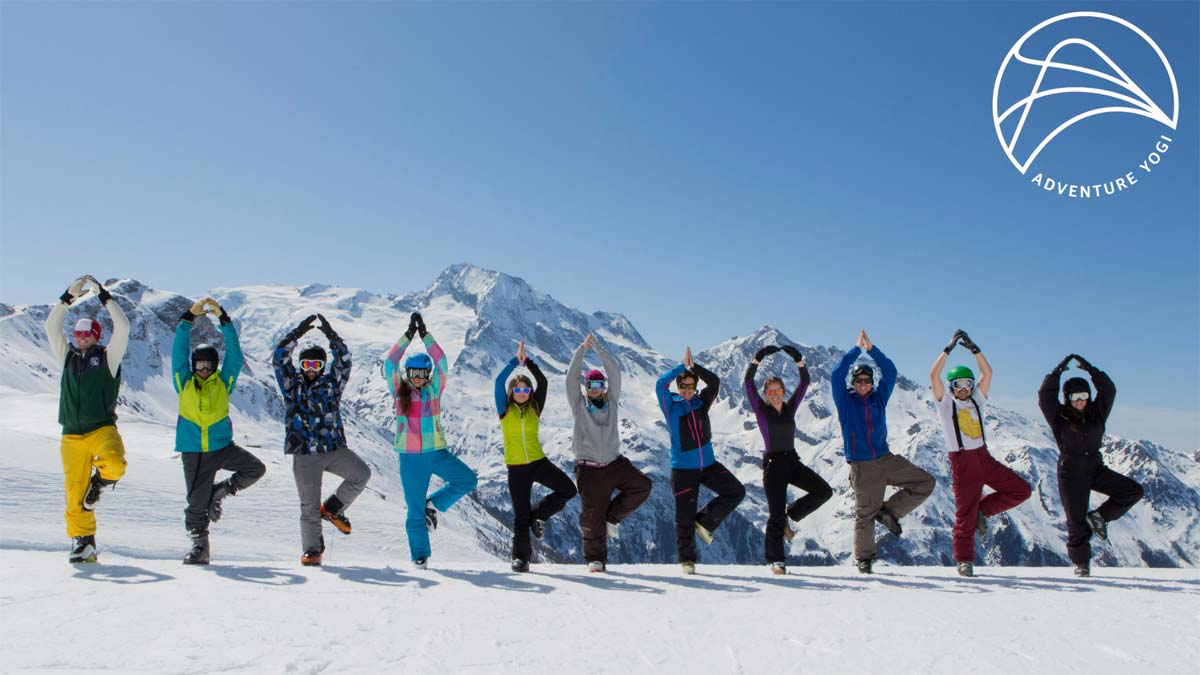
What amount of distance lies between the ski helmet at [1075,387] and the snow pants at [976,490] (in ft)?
5.88

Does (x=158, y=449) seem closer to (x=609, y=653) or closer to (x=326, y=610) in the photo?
(x=326, y=610)

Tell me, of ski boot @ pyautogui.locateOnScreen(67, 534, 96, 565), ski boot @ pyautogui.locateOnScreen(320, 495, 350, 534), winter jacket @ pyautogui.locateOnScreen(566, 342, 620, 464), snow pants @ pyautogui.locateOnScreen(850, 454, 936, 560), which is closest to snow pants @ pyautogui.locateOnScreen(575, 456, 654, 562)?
winter jacket @ pyautogui.locateOnScreen(566, 342, 620, 464)

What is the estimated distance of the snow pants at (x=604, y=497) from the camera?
12.0 m

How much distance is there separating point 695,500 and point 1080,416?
6.80 meters

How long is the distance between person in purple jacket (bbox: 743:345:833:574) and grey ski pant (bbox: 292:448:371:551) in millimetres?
6646

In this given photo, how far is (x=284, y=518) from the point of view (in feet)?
80.8

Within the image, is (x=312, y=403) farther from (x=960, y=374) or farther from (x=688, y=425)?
(x=960, y=374)

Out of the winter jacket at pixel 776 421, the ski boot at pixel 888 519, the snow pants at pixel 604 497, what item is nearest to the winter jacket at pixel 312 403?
the snow pants at pixel 604 497

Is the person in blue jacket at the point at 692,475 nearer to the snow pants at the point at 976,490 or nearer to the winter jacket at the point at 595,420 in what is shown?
the winter jacket at the point at 595,420

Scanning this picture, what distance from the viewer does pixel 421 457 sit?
11711 millimetres

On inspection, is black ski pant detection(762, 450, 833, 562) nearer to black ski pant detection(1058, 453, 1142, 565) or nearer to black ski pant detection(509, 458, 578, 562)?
black ski pant detection(509, 458, 578, 562)

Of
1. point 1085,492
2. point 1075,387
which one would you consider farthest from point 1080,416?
point 1085,492

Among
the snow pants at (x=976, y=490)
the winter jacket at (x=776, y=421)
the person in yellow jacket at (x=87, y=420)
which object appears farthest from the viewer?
the winter jacket at (x=776, y=421)

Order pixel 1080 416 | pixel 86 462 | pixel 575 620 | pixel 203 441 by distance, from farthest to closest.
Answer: pixel 1080 416 < pixel 203 441 < pixel 86 462 < pixel 575 620
